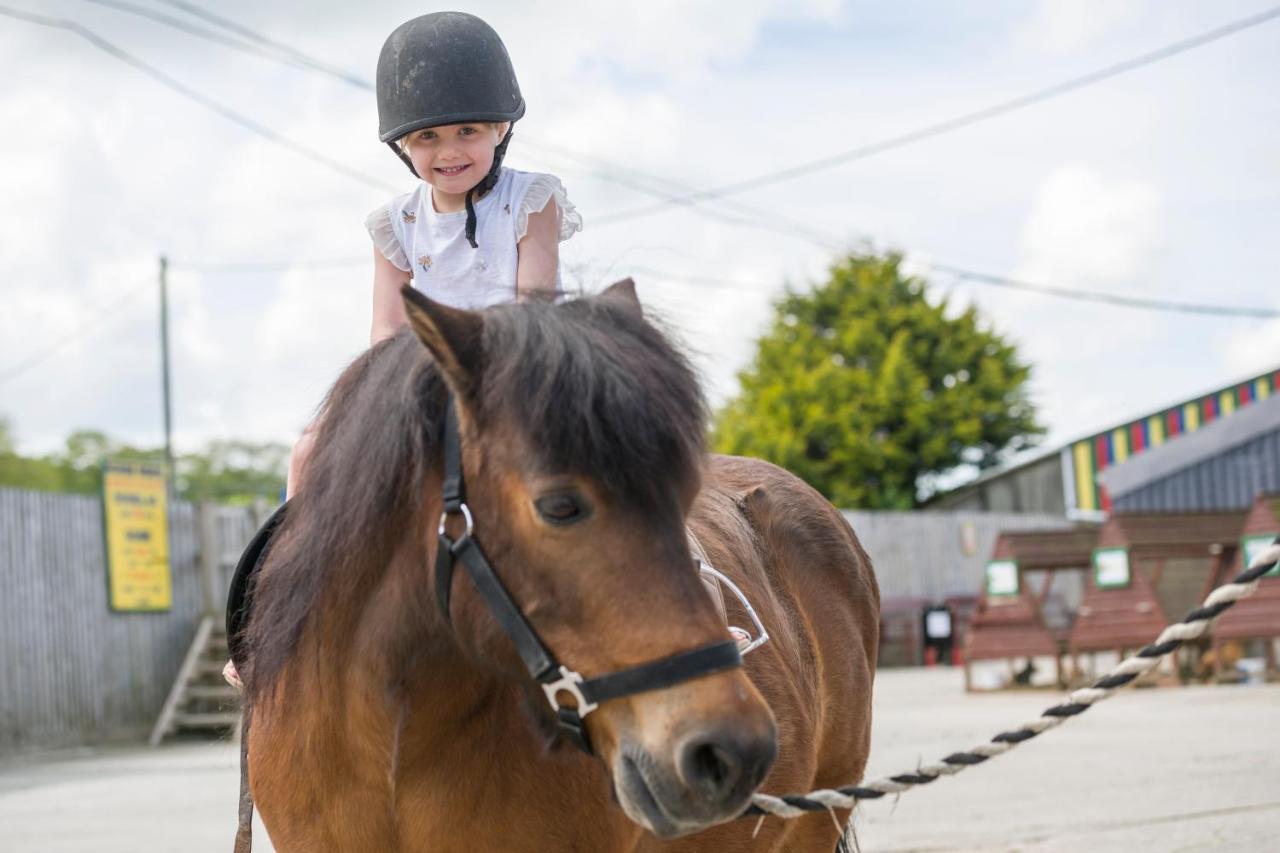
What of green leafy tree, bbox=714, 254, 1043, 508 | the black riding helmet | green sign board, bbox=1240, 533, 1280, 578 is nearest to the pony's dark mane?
the black riding helmet

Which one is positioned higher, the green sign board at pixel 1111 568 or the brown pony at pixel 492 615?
the brown pony at pixel 492 615

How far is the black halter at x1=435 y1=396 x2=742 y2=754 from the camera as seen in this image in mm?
2232

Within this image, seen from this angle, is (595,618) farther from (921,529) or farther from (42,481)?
(42,481)

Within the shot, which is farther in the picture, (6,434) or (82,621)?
(6,434)

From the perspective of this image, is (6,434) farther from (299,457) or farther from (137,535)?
(299,457)

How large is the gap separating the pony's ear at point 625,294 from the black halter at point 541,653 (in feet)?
1.25

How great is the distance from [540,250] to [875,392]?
124 feet

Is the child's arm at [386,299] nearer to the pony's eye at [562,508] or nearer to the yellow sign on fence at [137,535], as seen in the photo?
the pony's eye at [562,508]

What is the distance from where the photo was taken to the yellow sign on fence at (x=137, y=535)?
1502cm

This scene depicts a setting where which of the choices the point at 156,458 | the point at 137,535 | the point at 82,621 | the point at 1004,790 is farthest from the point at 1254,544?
the point at 156,458

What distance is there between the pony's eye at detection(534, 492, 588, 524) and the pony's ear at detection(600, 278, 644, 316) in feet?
1.56

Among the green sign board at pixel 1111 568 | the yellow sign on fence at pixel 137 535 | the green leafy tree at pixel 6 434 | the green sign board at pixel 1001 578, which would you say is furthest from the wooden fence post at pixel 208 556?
the green leafy tree at pixel 6 434

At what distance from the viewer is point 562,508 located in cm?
233

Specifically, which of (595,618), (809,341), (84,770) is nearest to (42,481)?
(809,341)
